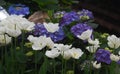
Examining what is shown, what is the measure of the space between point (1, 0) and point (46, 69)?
3.97ft

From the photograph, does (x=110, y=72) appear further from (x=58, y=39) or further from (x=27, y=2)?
(x=27, y=2)

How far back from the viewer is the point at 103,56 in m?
2.11

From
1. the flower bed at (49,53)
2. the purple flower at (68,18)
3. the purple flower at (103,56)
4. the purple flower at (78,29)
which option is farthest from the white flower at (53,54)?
the purple flower at (68,18)

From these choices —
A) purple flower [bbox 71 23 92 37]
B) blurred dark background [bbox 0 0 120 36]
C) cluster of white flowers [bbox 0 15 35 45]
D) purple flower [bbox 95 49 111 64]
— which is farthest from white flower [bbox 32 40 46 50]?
blurred dark background [bbox 0 0 120 36]

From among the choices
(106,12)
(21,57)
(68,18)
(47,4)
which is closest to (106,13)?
(106,12)

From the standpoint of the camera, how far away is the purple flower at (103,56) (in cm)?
210

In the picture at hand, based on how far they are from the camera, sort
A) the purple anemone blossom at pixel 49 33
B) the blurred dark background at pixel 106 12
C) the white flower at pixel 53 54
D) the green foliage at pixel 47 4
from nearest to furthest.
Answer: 1. the white flower at pixel 53 54
2. the purple anemone blossom at pixel 49 33
3. the green foliage at pixel 47 4
4. the blurred dark background at pixel 106 12

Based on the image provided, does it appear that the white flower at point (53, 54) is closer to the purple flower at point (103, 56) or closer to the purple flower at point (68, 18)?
the purple flower at point (103, 56)

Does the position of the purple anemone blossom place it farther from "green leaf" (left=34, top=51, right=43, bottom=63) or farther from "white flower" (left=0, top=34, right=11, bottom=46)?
"white flower" (left=0, top=34, right=11, bottom=46)

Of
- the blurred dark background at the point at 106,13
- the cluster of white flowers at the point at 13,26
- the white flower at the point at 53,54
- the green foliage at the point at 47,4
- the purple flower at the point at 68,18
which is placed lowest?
the blurred dark background at the point at 106,13

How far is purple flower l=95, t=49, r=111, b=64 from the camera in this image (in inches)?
82.5

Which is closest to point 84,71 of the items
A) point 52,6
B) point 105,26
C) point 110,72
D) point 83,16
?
point 110,72

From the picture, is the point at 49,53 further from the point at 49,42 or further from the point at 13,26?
the point at 13,26

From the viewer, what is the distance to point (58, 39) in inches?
89.7
